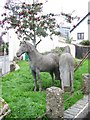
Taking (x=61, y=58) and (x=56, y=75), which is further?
(x=56, y=75)

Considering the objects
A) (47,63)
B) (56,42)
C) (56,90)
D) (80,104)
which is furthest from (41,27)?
(56,42)

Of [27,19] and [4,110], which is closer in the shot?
[4,110]

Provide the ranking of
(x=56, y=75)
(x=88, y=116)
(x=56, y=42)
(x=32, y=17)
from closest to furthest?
(x=88, y=116)
(x=56, y=75)
(x=32, y=17)
(x=56, y=42)

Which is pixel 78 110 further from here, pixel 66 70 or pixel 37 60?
pixel 37 60

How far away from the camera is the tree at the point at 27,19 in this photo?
761 centimetres

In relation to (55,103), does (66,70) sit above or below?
above

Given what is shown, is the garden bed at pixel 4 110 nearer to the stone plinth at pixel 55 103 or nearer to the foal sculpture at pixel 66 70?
the stone plinth at pixel 55 103

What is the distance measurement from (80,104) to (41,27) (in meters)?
3.23

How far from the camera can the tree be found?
7.61m

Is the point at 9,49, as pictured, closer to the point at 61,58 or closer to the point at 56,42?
the point at 56,42

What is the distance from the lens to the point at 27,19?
7648 mm

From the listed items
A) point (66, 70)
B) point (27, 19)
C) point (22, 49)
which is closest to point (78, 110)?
point (66, 70)

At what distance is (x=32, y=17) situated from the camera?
300 inches

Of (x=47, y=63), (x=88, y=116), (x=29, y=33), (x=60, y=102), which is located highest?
(x=29, y=33)
